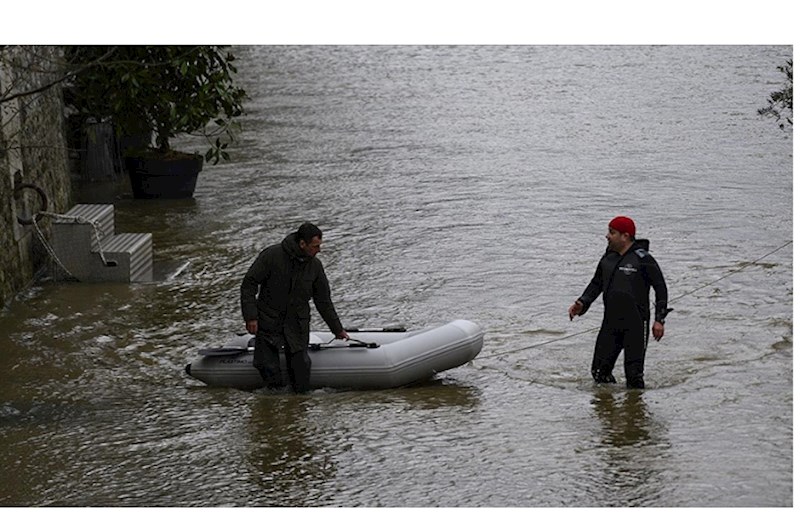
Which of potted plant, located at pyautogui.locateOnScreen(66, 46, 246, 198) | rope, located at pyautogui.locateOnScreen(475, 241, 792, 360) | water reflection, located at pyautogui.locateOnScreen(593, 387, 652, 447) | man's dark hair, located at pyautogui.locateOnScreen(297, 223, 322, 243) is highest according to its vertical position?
potted plant, located at pyautogui.locateOnScreen(66, 46, 246, 198)

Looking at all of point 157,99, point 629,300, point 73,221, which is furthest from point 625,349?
point 157,99

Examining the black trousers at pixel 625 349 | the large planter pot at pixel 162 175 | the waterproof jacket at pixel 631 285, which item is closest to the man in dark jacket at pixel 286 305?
the black trousers at pixel 625 349

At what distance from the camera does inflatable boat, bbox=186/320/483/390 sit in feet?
39.1

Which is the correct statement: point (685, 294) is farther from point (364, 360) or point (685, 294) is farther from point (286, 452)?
point (286, 452)

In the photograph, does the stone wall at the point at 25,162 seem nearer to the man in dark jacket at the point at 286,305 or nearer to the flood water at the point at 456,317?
the flood water at the point at 456,317

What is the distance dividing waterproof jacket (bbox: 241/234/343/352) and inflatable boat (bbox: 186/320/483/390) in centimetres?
36

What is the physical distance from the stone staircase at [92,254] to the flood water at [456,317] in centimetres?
35

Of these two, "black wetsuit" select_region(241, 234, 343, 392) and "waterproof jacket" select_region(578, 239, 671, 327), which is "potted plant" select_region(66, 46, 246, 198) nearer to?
"black wetsuit" select_region(241, 234, 343, 392)

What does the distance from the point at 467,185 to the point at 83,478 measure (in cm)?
1257

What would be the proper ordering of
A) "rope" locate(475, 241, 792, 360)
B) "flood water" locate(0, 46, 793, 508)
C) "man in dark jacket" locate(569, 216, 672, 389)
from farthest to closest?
"rope" locate(475, 241, 792, 360) < "man in dark jacket" locate(569, 216, 672, 389) < "flood water" locate(0, 46, 793, 508)

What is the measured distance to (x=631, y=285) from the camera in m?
11.4

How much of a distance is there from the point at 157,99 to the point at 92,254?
3247mm

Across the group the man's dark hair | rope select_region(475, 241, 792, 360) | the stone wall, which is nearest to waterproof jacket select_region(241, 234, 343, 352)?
the man's dark hair

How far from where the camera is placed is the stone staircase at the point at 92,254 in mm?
16281
